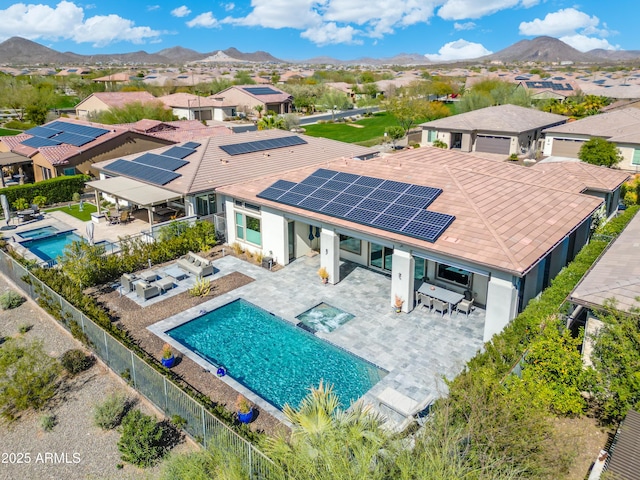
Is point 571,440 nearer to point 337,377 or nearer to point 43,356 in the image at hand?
point 337,377

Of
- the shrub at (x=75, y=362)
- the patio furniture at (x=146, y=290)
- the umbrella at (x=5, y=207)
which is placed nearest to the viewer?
the shrub at (x=75, y=362)

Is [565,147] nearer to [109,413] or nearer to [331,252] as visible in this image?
[331,252]

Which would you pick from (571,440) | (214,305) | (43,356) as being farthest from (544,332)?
(43,356)

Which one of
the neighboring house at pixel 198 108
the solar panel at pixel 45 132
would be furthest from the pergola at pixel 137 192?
the neighboring house at pixel 198 108

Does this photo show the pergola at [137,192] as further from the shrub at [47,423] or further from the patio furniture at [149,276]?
the shrub at [47,423]

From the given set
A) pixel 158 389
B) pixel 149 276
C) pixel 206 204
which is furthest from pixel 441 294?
pixel 206 204

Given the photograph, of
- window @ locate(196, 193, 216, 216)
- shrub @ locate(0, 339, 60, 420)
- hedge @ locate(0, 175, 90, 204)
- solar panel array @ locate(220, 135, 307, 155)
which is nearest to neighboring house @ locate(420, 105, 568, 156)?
solar panel array @ locate(220, 135, 307, 155)
